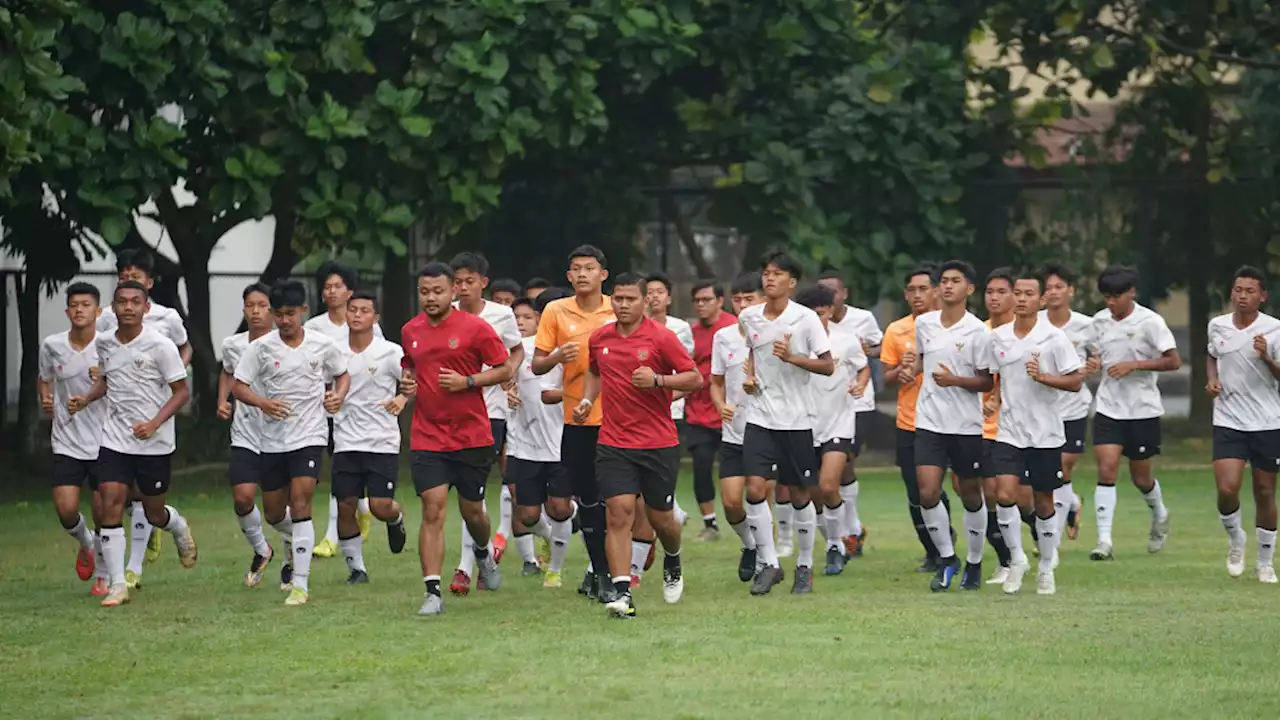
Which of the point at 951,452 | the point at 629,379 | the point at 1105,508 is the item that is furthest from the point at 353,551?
the point at 1105,508

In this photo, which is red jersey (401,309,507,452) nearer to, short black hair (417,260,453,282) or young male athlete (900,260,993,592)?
short black hair (417,260,453,282)

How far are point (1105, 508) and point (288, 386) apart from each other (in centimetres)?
648

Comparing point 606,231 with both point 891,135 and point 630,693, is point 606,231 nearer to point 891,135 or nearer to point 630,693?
point 891,135

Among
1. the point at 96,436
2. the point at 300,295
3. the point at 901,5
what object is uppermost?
the point at 901,5

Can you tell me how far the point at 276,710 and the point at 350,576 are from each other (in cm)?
524

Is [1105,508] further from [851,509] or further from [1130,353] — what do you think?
[851,509]

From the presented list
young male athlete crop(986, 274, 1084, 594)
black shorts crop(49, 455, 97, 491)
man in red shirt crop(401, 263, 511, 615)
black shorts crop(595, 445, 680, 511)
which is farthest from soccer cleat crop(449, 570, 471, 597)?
young male athlete crop(986, 274, 1084, 594)

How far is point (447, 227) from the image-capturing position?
78.2ft

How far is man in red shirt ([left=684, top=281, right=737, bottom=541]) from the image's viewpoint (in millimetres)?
17156

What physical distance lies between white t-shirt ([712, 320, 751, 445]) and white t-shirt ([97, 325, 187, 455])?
3530 millimetres

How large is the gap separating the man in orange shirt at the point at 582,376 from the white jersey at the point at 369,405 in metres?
1.13

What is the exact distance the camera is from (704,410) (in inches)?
683

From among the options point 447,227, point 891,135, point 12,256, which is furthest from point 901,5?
point 12,256

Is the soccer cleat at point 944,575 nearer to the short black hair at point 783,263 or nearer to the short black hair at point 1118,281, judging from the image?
the short black hair at point 783,263
